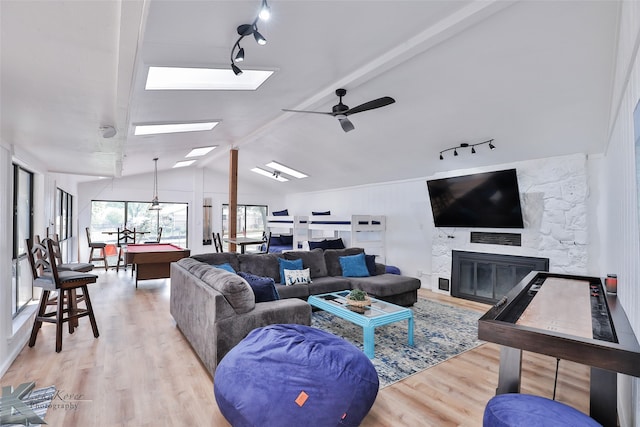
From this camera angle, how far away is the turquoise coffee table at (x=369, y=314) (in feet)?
10.2

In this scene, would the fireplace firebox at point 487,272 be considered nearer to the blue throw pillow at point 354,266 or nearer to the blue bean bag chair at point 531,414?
the blue throw pillow at point 354,266

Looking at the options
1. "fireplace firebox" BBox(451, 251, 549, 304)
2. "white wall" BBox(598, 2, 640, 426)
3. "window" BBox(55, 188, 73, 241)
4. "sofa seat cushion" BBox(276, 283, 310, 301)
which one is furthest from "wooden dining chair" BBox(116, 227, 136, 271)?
"white wall" BBox(598, 2, 640, 426)

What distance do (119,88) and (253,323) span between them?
6.76 feet

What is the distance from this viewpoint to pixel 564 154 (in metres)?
4.37

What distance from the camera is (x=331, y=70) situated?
327 centimetres

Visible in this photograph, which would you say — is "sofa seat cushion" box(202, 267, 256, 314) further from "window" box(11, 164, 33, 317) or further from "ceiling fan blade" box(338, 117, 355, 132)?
"window" box(11, 164, 33, 317)

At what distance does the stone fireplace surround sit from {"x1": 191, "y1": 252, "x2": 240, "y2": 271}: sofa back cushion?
4175 mm

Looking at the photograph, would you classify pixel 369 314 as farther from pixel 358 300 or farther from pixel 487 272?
pixel 487 272

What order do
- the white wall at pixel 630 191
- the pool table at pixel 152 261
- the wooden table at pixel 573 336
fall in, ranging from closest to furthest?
the wooden table at pixel 573 336, the white wall at pixel 630 191, the pool table at pixel 152 261

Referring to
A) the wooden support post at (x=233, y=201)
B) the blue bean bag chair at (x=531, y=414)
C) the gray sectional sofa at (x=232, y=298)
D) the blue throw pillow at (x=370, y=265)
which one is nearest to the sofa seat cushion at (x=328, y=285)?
the gray sectional sofa at (x=232, y=298)

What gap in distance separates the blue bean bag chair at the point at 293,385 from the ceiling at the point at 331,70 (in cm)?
195

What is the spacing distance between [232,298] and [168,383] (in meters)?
0.85

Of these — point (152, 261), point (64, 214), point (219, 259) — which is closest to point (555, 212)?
point (219, 259)

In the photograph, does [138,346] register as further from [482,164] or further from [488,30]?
[482,164]
